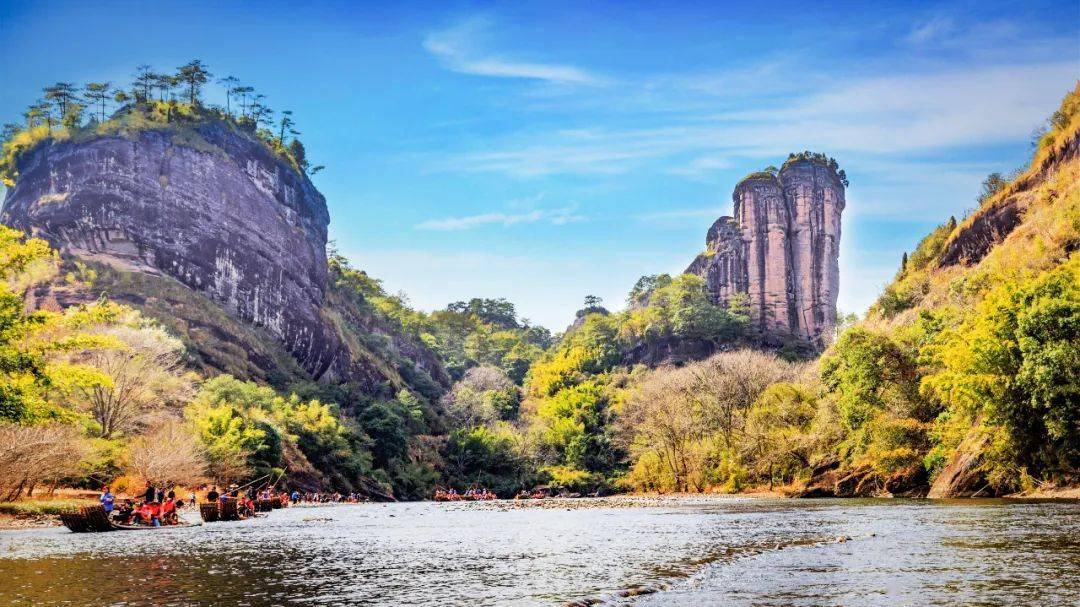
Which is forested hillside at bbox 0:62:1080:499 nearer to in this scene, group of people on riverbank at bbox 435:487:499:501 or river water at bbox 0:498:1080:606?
group of people on riverbank at bbox 435:487:499:501

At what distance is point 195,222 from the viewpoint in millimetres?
111562

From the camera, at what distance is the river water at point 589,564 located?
44.2 feet

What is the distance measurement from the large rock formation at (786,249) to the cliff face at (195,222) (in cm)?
6360

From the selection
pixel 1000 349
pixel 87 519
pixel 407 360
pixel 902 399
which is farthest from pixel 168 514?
pixel 407 360

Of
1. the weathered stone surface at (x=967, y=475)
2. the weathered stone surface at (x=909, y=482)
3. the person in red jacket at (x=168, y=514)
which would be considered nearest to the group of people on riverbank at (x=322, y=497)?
the person in red jacket at (x=168, y=514)

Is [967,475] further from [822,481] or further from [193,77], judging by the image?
[193,77]

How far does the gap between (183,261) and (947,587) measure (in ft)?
354

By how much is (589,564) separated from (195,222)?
347 ft

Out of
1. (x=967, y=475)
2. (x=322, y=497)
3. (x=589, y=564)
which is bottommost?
(x=322, y=497)

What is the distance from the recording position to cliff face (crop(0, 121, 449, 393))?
105 metres

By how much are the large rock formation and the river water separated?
113 metres

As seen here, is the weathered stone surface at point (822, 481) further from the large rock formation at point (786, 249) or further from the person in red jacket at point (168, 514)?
the large rock formation at point (786, 249)

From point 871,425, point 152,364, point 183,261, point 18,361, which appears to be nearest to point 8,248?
point 18,361

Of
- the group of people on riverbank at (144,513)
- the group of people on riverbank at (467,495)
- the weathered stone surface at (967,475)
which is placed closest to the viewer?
the group of people on riverbank at (144,513)
